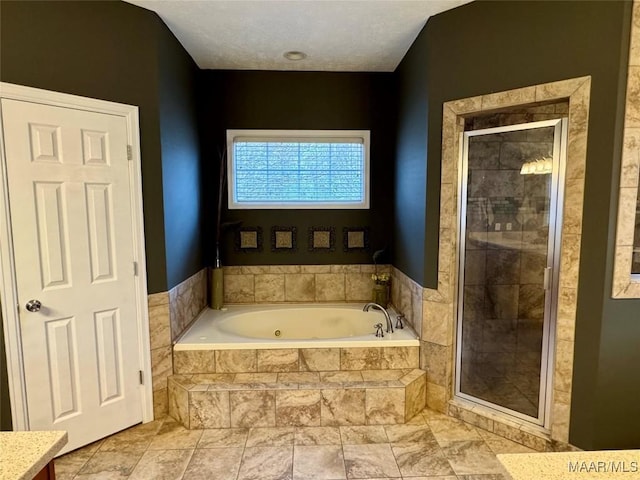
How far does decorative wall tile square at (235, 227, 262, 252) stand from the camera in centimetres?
367

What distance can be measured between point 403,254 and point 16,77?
2869 millimetres

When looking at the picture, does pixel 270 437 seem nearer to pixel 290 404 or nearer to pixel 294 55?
pixel 290 404

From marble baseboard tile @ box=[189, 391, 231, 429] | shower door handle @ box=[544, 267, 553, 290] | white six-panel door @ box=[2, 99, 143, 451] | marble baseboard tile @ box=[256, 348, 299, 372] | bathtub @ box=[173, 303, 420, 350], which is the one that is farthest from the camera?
bathtub @ box=[173, 303, 420, 350]

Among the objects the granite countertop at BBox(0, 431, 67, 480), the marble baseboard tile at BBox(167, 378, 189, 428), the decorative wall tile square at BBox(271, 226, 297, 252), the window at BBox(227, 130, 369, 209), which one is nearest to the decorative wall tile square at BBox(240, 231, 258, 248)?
the decorative wall tile square at BBox(271, 226, 297, 252)

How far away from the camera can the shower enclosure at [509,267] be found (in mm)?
2283

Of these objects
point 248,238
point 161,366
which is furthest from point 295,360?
point 248,238

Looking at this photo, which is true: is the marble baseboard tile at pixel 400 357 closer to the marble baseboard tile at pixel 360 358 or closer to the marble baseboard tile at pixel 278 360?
the marble baseboard tile at pixel 360 358

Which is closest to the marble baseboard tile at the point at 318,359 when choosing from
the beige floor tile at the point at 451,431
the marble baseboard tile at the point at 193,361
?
the marble baseboard tile at the point at 193,361

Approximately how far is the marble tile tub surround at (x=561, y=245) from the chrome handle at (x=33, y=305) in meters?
2.44

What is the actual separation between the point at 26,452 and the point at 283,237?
2.84 m

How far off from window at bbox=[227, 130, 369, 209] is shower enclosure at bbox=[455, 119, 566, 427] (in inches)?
50.0

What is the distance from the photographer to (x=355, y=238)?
3711mm

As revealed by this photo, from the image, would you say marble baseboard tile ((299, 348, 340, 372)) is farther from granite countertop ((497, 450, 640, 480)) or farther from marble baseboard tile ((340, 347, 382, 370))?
granite countertop ((497, 450, 640, 480))

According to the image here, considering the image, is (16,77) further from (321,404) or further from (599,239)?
(599,239)
